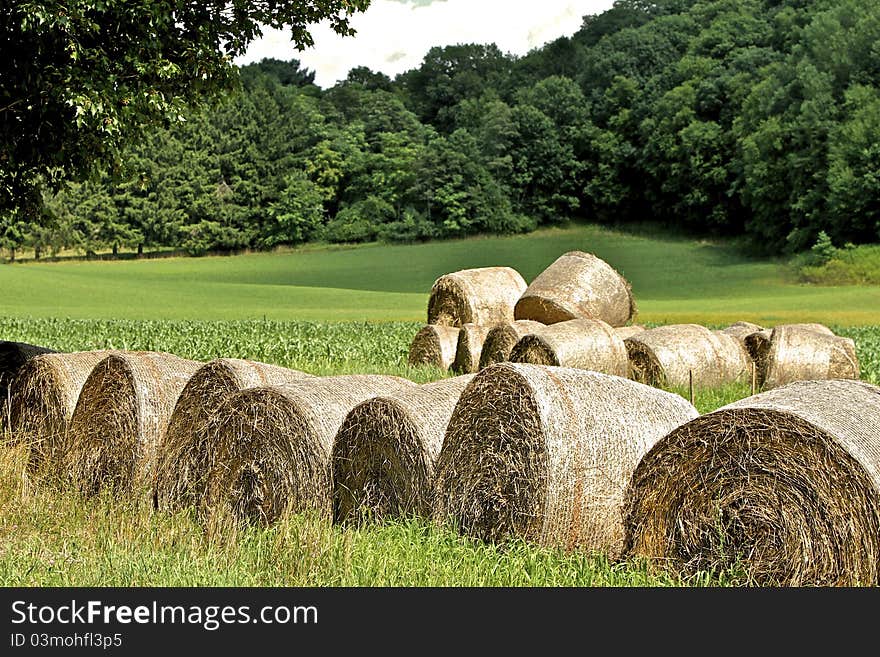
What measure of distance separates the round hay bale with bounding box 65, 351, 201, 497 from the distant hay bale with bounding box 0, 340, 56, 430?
3.74 feet

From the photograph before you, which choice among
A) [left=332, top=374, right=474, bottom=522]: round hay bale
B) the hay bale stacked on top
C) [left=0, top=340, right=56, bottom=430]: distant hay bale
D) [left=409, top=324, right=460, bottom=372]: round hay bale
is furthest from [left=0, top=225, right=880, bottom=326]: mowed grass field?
[left=332, top=374, right=474, bottom=522]: round hay bale

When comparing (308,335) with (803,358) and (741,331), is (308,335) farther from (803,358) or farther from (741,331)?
(803,358)

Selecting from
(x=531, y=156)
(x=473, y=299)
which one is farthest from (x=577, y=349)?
(x=531, y=156)

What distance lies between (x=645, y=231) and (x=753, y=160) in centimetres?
1334

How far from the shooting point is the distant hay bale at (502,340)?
1583 cm

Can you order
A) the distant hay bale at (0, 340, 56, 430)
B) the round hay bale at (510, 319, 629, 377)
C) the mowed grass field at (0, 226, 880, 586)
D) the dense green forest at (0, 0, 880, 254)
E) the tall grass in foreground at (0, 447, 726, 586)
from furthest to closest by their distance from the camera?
the dense green forest at (0, 0, 880, 254), the round hay bale at (510, 319, 629, 377), the distant hay bale at (0, 340, 56, 430), the mowed grass field at (0, 226, 880, 586), the tall grass in foreground at (0, 447, 726, 586)

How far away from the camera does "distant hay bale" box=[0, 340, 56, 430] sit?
31.6 feet

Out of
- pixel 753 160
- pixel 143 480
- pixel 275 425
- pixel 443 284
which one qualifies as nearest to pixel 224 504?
pixel 275 425

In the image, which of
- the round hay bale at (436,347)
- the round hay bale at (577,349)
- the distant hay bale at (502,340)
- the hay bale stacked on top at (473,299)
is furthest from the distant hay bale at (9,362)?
the hay bale stacked on top at (473,299)

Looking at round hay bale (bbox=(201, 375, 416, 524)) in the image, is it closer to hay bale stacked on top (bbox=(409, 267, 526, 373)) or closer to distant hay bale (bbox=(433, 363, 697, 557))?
distant hay bale (bbox=(433, 363, 697, 557))

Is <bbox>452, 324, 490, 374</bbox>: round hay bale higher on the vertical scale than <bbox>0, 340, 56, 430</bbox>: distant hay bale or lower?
lower

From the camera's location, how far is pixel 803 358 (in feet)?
49.2

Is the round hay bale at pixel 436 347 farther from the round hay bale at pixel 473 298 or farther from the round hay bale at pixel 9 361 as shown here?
the round hay bale at pixel 9 361

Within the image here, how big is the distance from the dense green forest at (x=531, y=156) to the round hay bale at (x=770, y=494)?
58.7m
